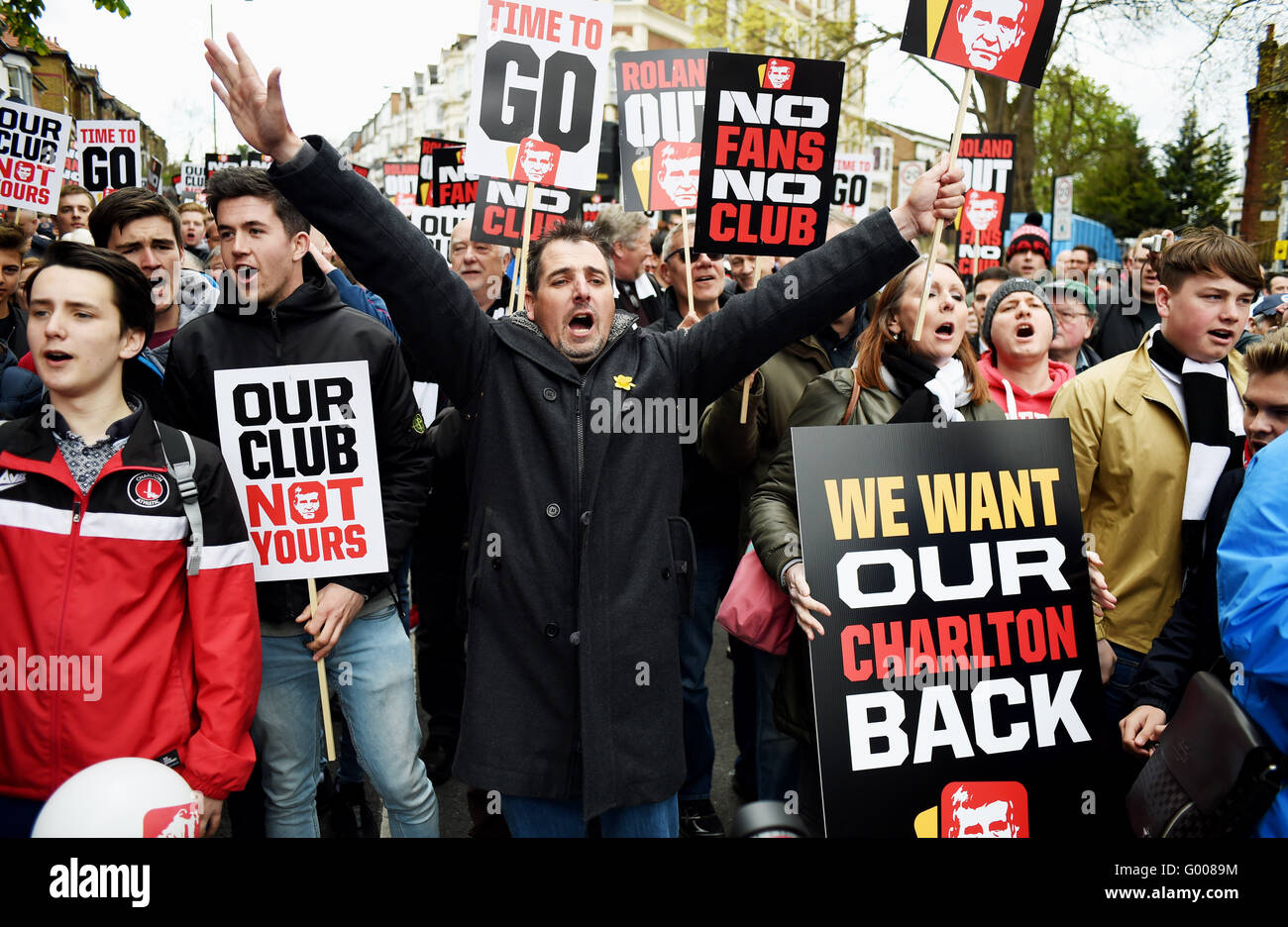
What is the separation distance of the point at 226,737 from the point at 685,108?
419 centimetres

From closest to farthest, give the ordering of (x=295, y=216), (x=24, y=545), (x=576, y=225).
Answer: (x=24, y=545) < (x=576, y=225) < (x=295, y=216)

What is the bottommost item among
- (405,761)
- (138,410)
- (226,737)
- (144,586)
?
(405,761)

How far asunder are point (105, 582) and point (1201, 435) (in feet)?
10.6

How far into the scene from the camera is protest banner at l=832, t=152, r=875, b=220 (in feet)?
29.6

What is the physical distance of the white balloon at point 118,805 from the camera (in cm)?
207

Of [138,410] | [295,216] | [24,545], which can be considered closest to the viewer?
[24,545]

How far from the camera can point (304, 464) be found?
3.05 meters

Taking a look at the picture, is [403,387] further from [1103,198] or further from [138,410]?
[1103,198]

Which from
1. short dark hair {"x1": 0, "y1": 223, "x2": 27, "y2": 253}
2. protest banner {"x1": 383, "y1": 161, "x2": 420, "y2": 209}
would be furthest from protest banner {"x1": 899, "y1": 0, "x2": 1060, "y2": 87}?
protest banner {"x1": 383, "y1": 161, "x2": 420, "y2": 209}

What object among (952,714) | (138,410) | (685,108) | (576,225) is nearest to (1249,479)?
(952,714)

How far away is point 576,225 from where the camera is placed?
287 centimetres

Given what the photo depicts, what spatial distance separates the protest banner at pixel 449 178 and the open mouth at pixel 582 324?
632 cm

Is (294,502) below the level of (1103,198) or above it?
below

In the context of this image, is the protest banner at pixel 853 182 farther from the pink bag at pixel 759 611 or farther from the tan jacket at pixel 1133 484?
the pink bag at pixel 759 611
